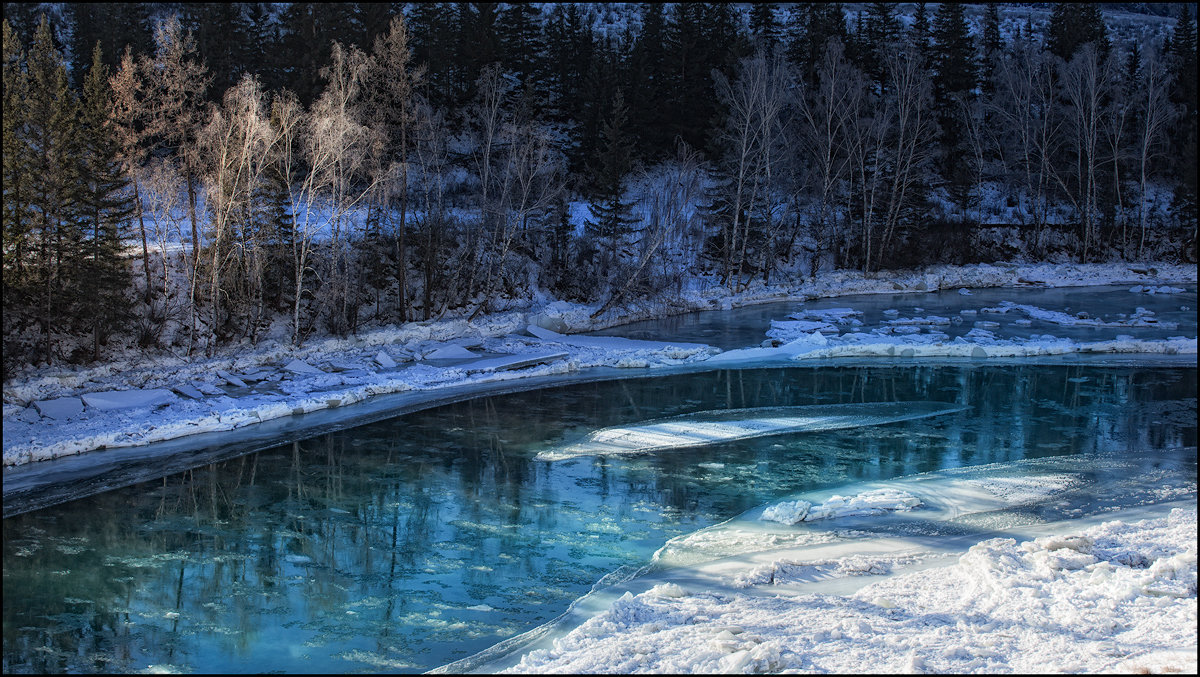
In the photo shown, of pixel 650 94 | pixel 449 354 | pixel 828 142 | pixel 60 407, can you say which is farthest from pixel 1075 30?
pixel 60 407

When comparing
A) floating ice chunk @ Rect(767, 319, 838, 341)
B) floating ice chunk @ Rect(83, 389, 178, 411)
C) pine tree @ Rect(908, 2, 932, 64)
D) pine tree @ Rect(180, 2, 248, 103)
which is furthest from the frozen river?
pine tree @ Rect(908, 2, 932, 64)

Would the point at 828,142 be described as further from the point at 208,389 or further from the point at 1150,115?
the point at 208,389

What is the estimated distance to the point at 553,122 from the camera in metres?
55.4

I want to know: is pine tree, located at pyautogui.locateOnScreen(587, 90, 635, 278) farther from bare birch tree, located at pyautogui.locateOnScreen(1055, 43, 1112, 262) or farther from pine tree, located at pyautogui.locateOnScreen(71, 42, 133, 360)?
bare birch tree, located at pyautogui.locateOnScreen(1055, 43, 1112, 262)

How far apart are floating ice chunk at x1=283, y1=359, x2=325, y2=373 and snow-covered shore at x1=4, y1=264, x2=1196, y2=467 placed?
0.06 metres

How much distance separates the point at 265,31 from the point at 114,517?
5001cm

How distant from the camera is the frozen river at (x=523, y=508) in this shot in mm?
9984

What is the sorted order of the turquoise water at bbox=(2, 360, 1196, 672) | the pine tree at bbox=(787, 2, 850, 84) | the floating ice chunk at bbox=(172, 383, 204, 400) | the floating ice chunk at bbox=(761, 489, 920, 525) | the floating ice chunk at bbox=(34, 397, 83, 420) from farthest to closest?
the pine tree at bbox=(787, 2, 850, 84), the floating ice chunk at bbox=(172, 383, 204, 400), the floating ice chunk at bbox=(34, 397, 83, 420), the floating ice chunk at bbox=(761, 489, 920, 525), the turquoise water at bbox=(2, 360, 1196, 672)

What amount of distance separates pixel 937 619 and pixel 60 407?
18.3 meters

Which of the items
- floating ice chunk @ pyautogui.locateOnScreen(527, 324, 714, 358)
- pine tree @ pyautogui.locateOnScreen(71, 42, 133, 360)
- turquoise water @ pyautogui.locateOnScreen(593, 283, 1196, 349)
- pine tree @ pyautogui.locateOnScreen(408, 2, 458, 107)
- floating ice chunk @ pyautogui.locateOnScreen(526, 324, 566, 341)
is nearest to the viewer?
pine tree @ pyautogui.locateOnScreen(71, 42, 133, 360)

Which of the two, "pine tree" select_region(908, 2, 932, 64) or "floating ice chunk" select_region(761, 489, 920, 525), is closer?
"floating ice chunk" select_region(761, 489, 920, 525)

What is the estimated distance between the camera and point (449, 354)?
26.8m

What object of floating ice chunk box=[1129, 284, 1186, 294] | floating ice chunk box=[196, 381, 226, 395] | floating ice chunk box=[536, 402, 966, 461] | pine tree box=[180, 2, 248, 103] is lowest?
floating ice chunk box=[536, 402, 966, 461]

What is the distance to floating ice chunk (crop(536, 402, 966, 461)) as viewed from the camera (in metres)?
17.9
